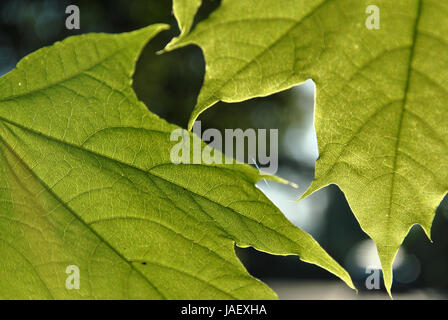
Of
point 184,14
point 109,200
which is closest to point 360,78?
point 184,14

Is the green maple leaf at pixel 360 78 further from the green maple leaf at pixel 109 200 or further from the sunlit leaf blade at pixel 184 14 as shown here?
the green maple leaf at pixel 109 200

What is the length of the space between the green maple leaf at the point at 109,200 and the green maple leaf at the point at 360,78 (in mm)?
111

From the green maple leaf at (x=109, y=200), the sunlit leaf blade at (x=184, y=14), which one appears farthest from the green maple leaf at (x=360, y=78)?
the green maple leaf at (x=109, y=200)

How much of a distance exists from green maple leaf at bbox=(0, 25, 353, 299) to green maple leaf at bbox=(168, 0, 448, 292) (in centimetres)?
11

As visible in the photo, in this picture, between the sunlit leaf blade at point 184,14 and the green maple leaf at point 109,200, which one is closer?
the sunlit leaf blade at point 184,14

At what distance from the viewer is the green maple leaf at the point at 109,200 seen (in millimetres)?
617

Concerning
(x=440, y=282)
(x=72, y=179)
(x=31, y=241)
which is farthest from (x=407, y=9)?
(x=440, y=282)

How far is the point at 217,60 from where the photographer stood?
0.53 meters

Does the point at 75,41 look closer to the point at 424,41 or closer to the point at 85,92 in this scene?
the point at 85,92

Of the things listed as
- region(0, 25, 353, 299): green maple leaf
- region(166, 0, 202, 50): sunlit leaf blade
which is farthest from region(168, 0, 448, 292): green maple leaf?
region(0, 25, 353, 299): green maple leaf

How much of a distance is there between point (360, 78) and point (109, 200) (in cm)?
39

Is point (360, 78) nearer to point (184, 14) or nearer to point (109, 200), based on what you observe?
point (184, 14)

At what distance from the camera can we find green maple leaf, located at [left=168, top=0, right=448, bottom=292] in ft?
1.72

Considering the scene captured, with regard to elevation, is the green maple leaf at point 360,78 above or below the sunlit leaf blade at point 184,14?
below
